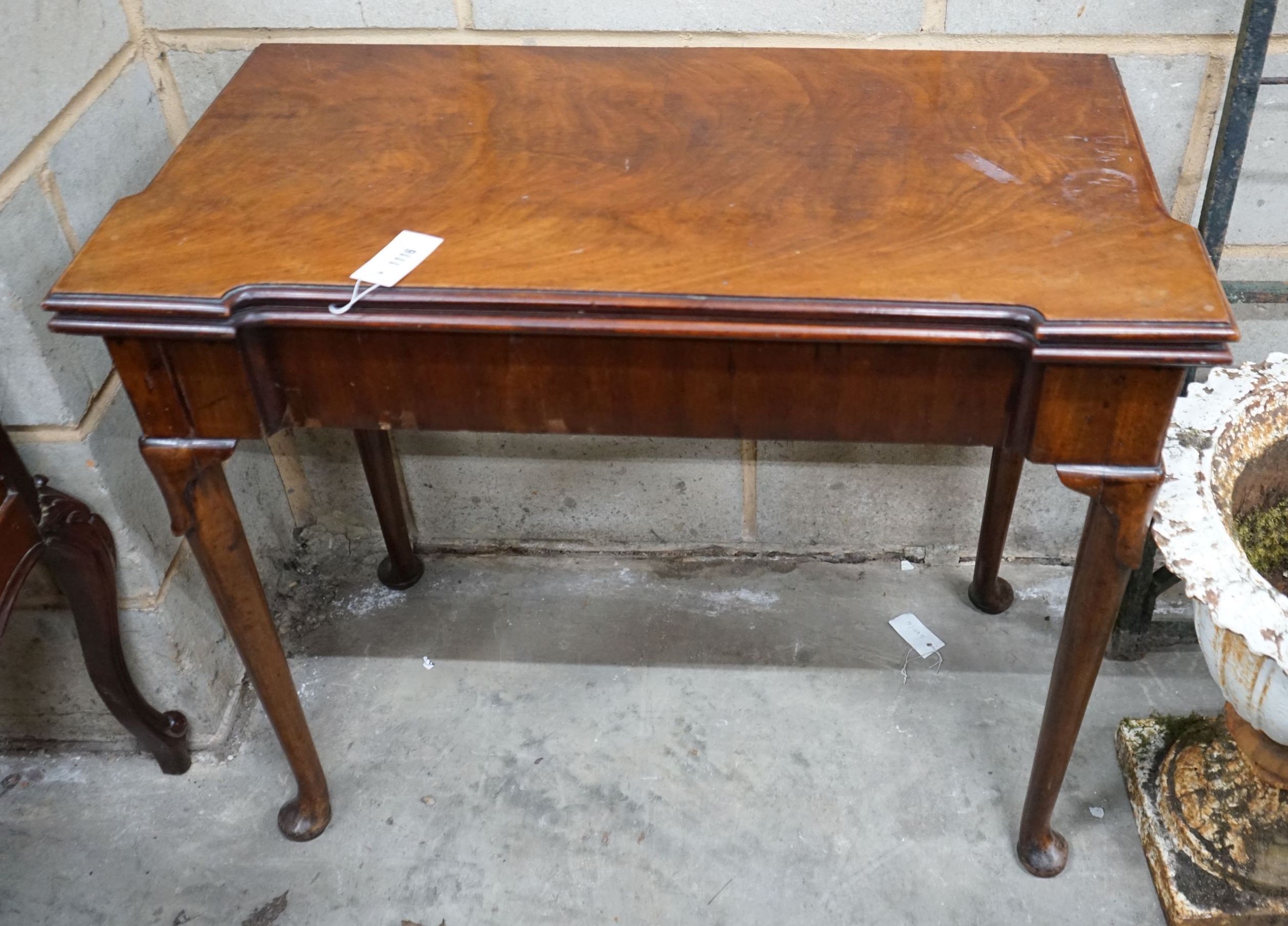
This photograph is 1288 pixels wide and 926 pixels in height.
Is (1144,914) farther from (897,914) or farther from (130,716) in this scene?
(130,716)

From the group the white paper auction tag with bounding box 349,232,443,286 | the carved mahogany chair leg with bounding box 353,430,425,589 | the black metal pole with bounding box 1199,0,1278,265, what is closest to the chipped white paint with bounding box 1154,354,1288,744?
the black metal pole with bounding box 1199,0,1278,265

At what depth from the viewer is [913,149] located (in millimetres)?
1102

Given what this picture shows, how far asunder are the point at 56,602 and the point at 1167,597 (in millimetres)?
1554

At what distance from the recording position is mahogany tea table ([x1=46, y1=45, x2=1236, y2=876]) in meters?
0.88

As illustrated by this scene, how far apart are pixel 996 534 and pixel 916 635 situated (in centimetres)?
20

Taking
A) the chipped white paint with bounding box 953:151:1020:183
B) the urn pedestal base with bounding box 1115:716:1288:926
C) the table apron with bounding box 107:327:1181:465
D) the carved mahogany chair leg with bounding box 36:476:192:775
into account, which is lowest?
the urn pedestal base with bounding box 1115:716:1288:926

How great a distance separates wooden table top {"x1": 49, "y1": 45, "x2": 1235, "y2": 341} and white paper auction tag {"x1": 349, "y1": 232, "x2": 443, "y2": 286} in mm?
13

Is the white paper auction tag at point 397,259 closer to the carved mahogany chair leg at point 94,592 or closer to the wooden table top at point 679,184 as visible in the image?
the wooden table top at point 679,184

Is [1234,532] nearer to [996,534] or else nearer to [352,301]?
[996,534]

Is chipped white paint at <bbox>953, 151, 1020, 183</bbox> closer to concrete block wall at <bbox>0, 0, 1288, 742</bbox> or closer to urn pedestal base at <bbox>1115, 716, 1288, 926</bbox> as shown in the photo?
concrete block wall at <bbox>0, 0, 1288, 742</bbox>

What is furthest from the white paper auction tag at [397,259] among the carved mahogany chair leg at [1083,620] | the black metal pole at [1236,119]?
the black metal pole at [1236,119]

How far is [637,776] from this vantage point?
148cm

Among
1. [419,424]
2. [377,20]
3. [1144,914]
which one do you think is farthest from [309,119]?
[1144,914]

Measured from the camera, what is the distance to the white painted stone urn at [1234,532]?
1032 mm
